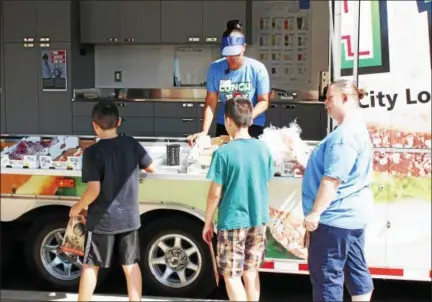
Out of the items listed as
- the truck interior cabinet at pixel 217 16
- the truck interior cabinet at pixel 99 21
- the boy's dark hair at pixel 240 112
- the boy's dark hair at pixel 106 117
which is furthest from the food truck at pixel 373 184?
the truck interior cabinet at pixel 99 21

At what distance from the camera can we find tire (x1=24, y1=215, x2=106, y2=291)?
15.0 ft

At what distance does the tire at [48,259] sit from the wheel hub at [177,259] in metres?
0.56

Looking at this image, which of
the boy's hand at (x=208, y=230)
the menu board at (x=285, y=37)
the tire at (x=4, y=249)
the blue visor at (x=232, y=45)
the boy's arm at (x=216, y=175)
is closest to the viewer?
the boy's arm at (x=216, y=175)

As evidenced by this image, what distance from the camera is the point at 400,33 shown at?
4.06m

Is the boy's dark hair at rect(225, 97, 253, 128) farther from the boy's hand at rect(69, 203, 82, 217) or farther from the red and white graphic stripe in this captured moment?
the red and white graphic stripe

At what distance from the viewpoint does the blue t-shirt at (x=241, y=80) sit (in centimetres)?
450

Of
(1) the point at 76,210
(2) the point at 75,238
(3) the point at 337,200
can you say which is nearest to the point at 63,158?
(2) the point at 75,238

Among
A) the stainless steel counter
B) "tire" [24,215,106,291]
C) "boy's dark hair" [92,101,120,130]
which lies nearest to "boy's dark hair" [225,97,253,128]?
"boy's dark hair" [92,101,120,130]

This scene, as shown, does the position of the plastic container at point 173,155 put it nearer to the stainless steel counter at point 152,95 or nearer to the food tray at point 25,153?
the food tray at point 25,153

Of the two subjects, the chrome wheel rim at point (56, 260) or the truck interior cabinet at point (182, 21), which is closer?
the chrome wheel rim at point (56, 260)

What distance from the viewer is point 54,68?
32.7 ft

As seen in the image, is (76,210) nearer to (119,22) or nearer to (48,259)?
(48,259)

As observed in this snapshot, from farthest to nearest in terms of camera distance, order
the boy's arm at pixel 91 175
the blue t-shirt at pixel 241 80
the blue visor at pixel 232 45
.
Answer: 1. the blue t-shirt at pixel 241 80
2. the blue visor at pixel 232 45
3. the boy's arm at pixel 91 175

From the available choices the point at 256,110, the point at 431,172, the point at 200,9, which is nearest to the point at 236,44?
the point at 256,110
